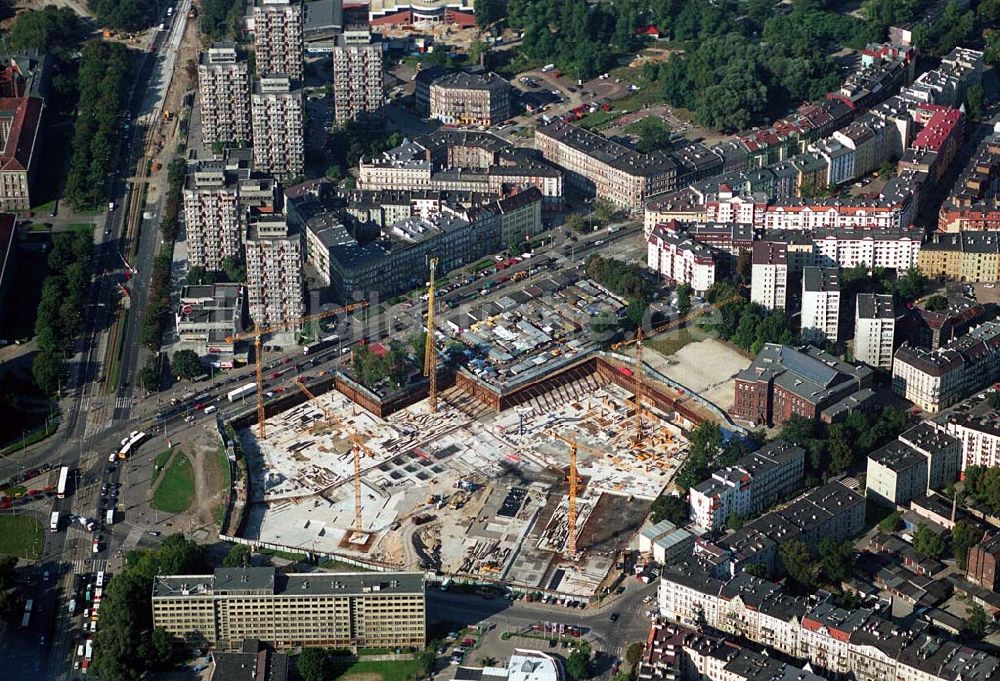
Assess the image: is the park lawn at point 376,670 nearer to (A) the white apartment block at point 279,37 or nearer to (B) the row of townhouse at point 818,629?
(B) the row of townhouse at point 818,629

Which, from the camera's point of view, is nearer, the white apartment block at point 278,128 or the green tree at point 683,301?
the green tree at point 683,301

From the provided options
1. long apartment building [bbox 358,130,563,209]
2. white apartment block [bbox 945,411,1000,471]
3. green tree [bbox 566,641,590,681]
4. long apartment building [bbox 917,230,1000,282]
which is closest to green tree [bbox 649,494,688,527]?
green tree [bbox 566,641,590,681]

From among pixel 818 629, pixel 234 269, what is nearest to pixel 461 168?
pixel 234 269

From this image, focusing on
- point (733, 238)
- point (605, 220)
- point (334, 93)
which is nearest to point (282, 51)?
point (334, 93)

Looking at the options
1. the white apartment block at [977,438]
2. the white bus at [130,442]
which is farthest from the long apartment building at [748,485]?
the white bus at [130,442]

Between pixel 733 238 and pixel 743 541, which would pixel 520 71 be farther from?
pixel 743 541

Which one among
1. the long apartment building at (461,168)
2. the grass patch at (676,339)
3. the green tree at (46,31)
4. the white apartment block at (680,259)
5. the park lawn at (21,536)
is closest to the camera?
the park lawn at (21,536)
